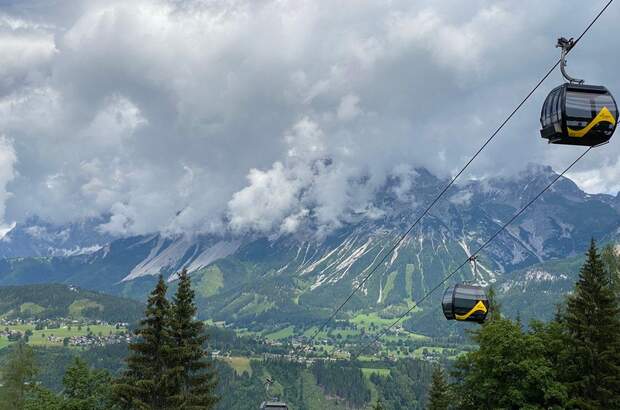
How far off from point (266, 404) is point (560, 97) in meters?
45.2

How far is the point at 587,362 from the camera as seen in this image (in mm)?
49281

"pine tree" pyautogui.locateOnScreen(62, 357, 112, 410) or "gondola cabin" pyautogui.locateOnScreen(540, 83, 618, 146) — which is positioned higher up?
"gondola cabin" pyautogui.locateOnScreen(540, 83, 618, 146)

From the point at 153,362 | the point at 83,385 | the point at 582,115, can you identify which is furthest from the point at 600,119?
the point at 83,385

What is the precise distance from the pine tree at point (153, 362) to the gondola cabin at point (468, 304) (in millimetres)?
19960

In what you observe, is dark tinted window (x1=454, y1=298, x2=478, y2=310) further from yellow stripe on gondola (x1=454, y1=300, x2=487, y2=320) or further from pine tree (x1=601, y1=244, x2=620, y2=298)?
pine tree (x1=601, y1=244, x2=620, y2=298)

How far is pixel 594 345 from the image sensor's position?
1944 inches

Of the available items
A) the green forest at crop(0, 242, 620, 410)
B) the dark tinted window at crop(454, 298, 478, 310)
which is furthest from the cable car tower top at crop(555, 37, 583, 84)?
the green forest at crop(0, 242, 620, 410)

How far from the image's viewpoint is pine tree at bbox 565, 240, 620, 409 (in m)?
48.0

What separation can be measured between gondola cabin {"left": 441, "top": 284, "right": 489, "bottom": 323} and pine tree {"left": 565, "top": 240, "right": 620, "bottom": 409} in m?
13.1

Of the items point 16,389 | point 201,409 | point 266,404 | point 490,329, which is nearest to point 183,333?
point 201,409

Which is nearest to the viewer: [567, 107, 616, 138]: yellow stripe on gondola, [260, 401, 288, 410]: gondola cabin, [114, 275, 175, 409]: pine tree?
[567, 107, 616, 138]: yellow stripe on gondola

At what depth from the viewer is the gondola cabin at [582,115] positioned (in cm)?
1858

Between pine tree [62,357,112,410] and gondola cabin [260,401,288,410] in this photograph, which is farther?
pine tree [62,357,112,410]

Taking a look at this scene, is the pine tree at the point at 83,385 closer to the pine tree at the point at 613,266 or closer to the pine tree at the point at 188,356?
the pine tree at the point at 188,356
